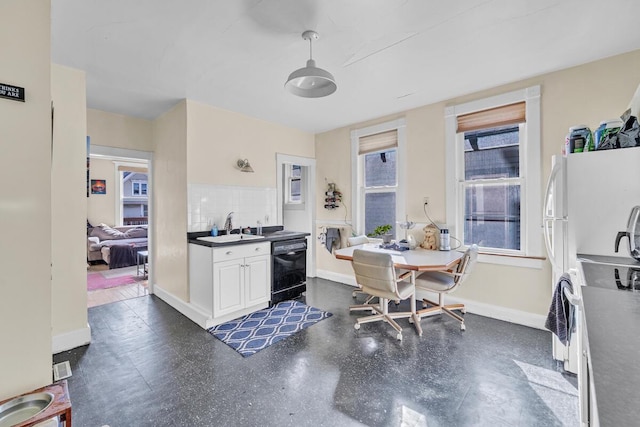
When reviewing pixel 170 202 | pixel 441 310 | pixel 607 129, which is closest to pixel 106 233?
pixel 170 202

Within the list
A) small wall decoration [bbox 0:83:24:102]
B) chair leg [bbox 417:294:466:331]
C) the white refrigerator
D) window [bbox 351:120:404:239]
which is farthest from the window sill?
small wall decoration [bbox 0:83:24:102]

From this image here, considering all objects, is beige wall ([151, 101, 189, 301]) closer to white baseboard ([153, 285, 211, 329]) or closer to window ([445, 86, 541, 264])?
white baseboard ([153, 285, 211, 329])

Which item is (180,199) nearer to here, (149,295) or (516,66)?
(149,295)

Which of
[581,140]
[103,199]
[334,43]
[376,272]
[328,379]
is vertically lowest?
[328,379]

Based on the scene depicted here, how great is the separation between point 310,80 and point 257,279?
92.1 inches

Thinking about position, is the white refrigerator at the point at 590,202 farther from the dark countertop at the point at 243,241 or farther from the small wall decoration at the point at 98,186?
the small wall decoration at the point at 98,186

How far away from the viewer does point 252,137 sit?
4.05 m

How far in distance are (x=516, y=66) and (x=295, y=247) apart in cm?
313

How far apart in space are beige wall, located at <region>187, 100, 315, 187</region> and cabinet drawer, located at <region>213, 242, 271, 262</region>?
970 millimetres

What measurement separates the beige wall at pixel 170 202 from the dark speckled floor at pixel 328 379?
79 cm

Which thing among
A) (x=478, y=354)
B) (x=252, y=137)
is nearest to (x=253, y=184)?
(x=252, y=137)

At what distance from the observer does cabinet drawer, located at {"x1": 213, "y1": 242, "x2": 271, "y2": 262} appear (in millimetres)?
3035

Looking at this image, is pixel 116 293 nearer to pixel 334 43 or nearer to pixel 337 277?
pixel 337 277

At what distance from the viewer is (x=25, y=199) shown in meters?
1.09
